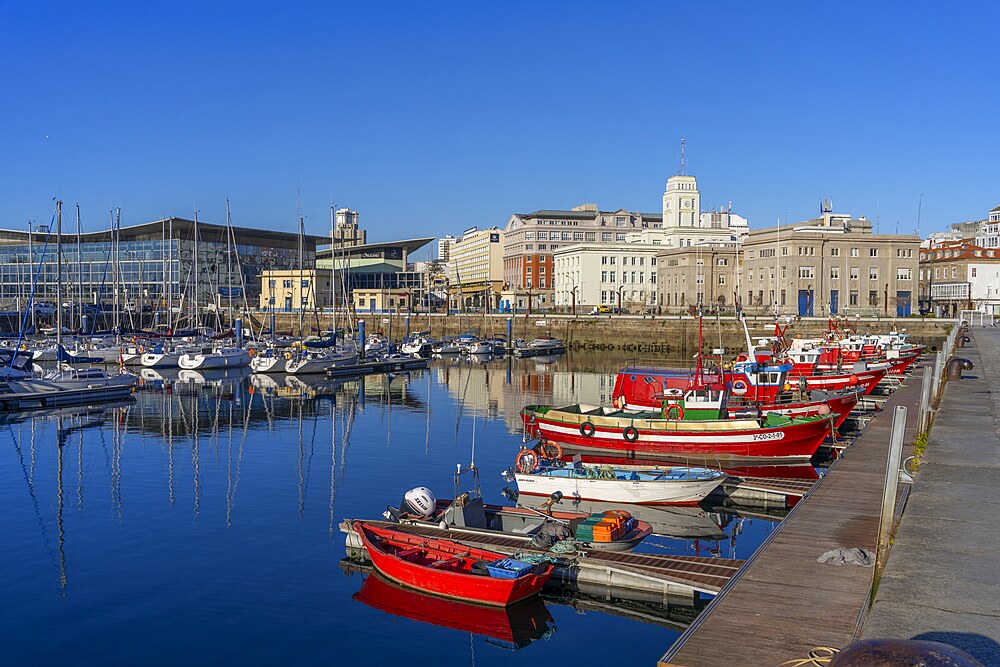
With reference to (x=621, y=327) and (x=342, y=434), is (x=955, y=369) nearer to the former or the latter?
(x=342, y=434)

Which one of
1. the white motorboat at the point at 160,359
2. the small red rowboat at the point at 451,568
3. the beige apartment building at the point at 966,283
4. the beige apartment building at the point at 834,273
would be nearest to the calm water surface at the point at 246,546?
the small red rowboat at the point at 451,568

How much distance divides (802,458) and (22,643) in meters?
30.9

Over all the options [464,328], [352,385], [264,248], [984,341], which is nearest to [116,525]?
[352,385]

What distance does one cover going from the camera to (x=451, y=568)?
2397 centimetres

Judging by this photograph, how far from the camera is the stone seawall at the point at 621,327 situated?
377 ft

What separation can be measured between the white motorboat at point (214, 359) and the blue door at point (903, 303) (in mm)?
88359

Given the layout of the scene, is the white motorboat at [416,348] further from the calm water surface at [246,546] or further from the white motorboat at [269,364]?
the calm water surface at [246,546]

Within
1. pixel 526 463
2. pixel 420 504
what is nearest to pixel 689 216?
pixel 526 463

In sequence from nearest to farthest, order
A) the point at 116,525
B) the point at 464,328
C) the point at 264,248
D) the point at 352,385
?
the point at 116,525 < the point at 352,385 < the point at 464,328 < the point at 264,248

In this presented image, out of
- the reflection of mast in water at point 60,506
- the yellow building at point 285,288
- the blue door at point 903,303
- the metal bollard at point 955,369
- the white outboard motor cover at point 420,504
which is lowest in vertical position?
the reflection of mast in water at point 60,506

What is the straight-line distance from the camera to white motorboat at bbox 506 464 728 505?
3262 cm

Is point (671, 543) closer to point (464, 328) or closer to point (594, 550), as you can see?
point (594, 550)

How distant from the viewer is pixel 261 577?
25.9 metres

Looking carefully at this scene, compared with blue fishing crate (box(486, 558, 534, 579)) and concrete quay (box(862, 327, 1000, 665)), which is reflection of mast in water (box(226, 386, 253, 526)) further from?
concrete quay (box(862, 327, 1000, 665))
